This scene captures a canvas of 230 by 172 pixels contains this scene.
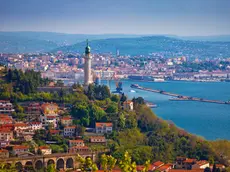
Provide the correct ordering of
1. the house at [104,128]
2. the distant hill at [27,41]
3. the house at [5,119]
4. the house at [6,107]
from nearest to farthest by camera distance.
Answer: the house at [5,119]
the house at [104,128]
the house at [6,107]
the distant hill at [27,41]

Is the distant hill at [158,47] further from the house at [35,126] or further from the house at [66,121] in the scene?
the house at [35,126]

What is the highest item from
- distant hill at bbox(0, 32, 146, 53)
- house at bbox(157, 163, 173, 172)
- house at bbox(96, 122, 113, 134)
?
house at bbox(96, 122, 113, 134)

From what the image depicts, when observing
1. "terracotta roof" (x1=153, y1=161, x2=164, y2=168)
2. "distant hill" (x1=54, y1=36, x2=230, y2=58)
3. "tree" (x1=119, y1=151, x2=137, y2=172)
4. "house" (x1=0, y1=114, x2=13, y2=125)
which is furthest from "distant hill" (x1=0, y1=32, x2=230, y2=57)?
"tree" (x1=119, y1=151, x2=137, y2=172)

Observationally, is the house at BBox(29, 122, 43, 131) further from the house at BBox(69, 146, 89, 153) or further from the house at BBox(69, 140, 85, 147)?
the house at BBox(69, 146, 89, 153)

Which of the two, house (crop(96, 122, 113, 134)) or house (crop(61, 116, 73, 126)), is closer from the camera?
house (crop(96, 122, 113, 134))

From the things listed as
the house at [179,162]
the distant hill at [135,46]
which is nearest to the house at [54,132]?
the house at [179,162]

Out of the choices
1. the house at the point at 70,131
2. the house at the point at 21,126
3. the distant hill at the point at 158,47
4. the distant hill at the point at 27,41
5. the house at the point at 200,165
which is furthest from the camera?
the distant hill at the point at 158,47

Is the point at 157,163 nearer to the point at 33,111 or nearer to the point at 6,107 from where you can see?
the point at 33,111

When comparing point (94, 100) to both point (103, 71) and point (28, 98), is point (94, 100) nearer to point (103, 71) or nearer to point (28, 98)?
point (28, 98)
